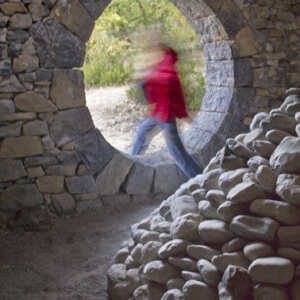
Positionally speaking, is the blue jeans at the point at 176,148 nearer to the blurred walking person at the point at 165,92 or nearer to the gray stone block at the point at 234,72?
the blurred walking person at the point at 165,92

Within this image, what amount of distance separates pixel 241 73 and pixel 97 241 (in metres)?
2.07

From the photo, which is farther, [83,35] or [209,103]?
[209,103]

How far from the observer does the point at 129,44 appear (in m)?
6.89

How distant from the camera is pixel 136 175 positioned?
128 inches

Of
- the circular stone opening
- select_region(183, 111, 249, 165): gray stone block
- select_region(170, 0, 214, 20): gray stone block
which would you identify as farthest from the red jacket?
the circular stone opening

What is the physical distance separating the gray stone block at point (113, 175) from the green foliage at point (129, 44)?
11.1 ft

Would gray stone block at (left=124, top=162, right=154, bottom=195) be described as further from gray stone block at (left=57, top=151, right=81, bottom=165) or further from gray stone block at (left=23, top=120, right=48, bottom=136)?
gray stone block at (left=23, top=120, right=48, bottom=136)

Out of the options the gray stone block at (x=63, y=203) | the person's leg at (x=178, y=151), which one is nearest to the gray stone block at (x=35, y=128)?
the gray stone block at (x=63, y=203)

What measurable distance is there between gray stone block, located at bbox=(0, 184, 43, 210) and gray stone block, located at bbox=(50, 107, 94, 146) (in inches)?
15.0

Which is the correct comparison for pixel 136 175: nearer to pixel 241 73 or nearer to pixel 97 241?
pixel 97 241

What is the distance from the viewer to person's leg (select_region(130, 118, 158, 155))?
130 inches

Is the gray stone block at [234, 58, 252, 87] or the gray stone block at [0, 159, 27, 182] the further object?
the gray stone block at [234, 58, 252, 87]

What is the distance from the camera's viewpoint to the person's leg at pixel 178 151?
3166mm

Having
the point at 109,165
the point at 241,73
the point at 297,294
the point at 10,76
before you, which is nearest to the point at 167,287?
the point at 297,294
